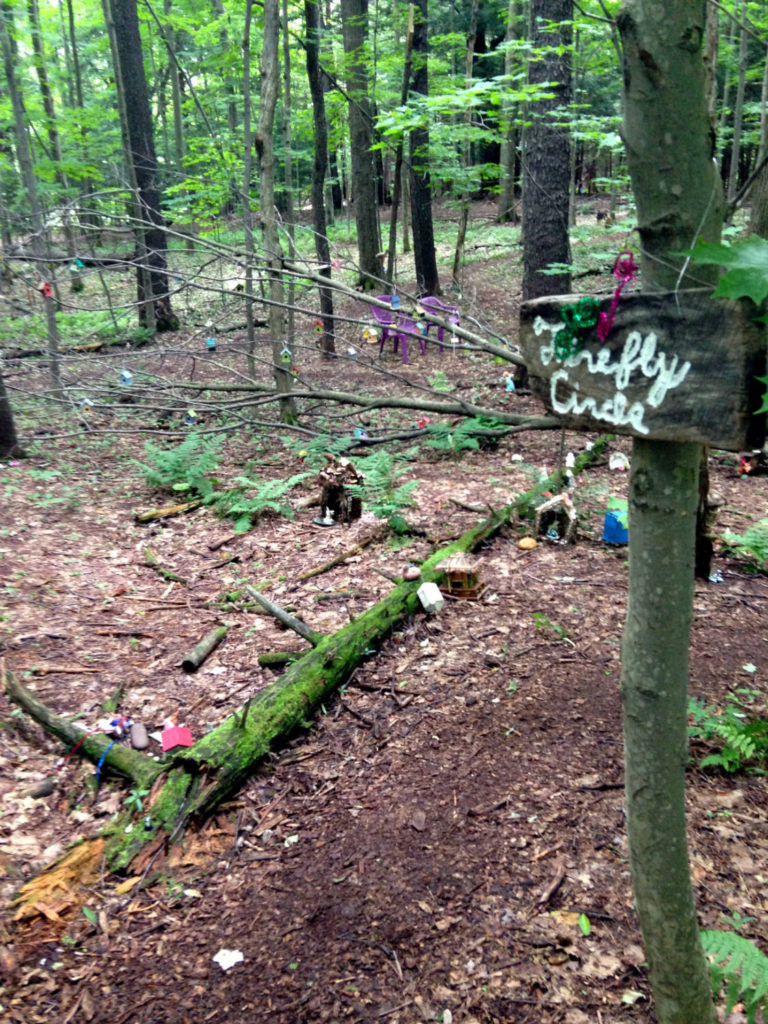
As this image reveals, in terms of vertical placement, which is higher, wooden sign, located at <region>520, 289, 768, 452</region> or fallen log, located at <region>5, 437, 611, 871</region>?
wooden sign, located at <region>520, 289, 768, 452</region>

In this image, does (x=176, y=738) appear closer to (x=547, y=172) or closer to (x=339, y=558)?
(x=339, y=558)

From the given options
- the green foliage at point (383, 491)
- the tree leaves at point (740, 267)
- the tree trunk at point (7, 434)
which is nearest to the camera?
the tree leaves at point (740, 267)

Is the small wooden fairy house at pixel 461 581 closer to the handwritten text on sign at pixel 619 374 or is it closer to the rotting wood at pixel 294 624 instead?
the rotting wood at pixel 294 624

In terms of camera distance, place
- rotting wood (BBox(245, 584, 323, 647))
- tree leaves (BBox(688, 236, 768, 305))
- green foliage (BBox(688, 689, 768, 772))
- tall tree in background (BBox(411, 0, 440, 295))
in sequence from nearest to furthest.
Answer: tree leaves (BBox(688, 236, 768, 305)) < green foliage (BBox(688, 689, 768, 772)) < rotting wood (BBox(245, 584, 323, 647)) < tall tree in background (BBox(411, 0, 440, 295))

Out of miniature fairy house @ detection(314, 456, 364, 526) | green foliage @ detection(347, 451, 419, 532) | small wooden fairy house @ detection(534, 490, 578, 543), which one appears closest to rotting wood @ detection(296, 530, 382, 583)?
green foliage @ detection(347, 451, 419, 532)

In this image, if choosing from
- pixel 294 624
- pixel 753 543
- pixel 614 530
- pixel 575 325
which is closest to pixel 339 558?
pixel 294 624

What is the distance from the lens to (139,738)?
11.1 ft

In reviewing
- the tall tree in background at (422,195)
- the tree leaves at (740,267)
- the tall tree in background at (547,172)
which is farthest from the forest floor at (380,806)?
the tall tree in background at (422,195)

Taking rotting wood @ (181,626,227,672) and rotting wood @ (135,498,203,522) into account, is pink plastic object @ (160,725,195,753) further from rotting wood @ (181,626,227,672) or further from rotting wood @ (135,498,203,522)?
rotting wood @ (135,498,203,522)

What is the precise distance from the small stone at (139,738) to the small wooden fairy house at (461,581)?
205cm

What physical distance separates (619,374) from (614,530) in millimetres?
3916

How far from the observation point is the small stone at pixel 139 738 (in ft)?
11.0

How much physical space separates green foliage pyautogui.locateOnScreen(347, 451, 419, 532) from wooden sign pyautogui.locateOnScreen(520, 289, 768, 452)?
4.05m

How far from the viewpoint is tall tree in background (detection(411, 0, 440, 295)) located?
35.1 feet
